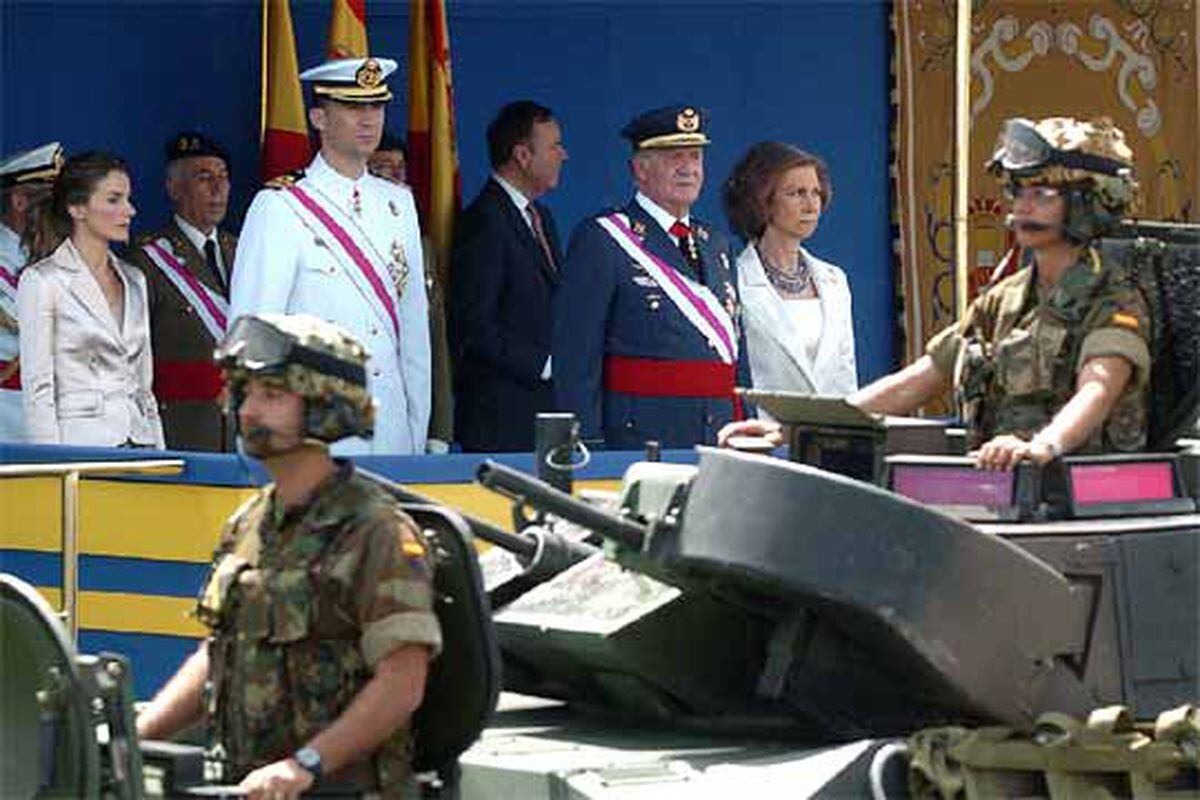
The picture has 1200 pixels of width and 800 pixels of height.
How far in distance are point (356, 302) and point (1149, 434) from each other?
14.0 ft

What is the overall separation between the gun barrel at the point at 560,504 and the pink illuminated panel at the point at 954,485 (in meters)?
0.74

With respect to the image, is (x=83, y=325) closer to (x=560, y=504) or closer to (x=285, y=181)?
(x=285, y=181)

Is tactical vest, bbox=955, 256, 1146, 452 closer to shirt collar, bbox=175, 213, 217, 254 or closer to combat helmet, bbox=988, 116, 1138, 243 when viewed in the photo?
combat helmet, bbox=988, 116, 1138, 243

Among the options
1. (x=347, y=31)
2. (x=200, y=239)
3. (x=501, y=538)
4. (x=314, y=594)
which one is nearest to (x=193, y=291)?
(x=200, y=239)

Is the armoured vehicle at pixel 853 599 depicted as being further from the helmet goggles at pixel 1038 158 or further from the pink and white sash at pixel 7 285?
the pink and white sash at pixel 7 285

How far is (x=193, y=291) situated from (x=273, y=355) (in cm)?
587

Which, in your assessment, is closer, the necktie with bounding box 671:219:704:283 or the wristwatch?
the wristwatch

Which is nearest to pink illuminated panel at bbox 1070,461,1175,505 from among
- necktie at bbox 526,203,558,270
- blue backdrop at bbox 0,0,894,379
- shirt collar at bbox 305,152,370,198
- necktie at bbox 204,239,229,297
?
shirt collar at bbox 305,152,370,198

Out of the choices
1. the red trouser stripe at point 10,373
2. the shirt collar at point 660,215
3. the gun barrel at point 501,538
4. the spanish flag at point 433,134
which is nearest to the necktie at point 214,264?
the spanish flag at point 433,134

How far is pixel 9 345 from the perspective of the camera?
13.4 m

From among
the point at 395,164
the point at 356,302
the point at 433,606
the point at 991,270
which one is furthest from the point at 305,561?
the point at 991,270

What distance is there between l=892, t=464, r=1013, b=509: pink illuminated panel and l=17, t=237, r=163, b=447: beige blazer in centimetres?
466

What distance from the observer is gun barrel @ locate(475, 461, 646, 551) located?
852 cm

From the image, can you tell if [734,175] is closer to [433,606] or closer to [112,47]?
[112,47]
